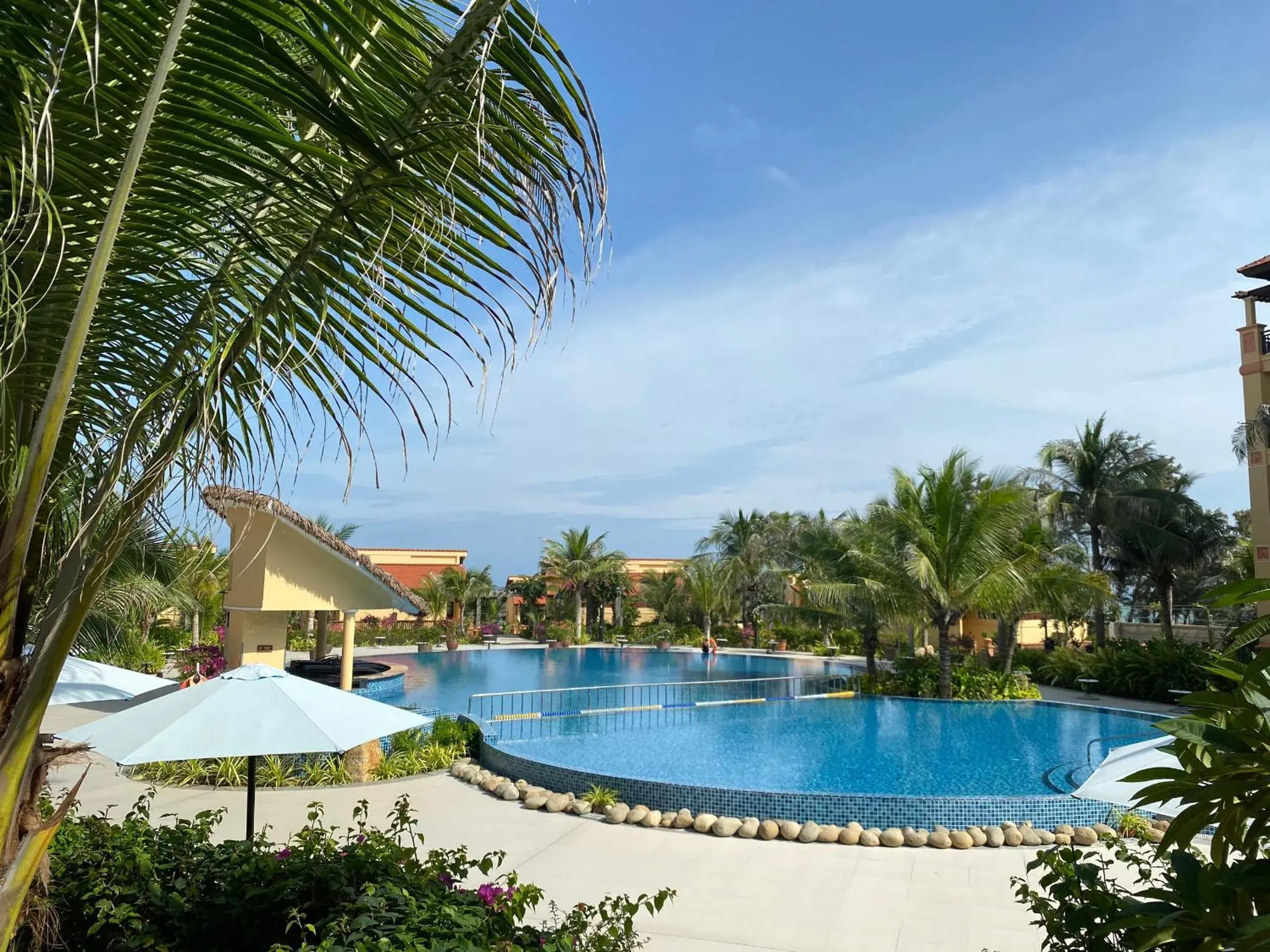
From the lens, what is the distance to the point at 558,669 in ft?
92.8

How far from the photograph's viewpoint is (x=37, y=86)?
1937mm

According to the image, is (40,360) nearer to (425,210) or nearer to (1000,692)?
(425,210)

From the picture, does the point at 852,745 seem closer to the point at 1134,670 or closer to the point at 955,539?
the point at 955,539

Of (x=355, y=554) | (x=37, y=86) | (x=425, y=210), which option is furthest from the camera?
(x=355, y=554)

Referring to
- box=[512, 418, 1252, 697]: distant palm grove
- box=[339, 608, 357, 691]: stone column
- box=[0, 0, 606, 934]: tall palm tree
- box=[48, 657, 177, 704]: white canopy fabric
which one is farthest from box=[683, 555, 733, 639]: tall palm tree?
box=[0, 0, 606, 934]: tall palm tree

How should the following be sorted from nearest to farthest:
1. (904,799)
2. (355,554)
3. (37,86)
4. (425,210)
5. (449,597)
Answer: (37,86) < (425,210) < (904,799) < (355,554) < (449,597)

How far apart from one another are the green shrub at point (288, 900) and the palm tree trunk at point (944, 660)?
54.6 feet

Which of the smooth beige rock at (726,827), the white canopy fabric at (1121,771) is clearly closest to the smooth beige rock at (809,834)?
the smooth beige rock at (726,827)

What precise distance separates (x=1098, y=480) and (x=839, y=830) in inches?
955

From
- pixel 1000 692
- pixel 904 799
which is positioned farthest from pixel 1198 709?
pixel 1000 692

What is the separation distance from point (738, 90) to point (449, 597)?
120ft

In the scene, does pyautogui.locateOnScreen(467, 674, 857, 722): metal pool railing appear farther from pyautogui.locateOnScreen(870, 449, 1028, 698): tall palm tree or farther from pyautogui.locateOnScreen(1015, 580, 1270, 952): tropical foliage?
pyautogui.locateOnScreen(1015, 580, 1270, 952): tropical foliage

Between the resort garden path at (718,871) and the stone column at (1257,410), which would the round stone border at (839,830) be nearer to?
the resort garden path at (718,871)

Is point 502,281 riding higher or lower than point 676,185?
lower
